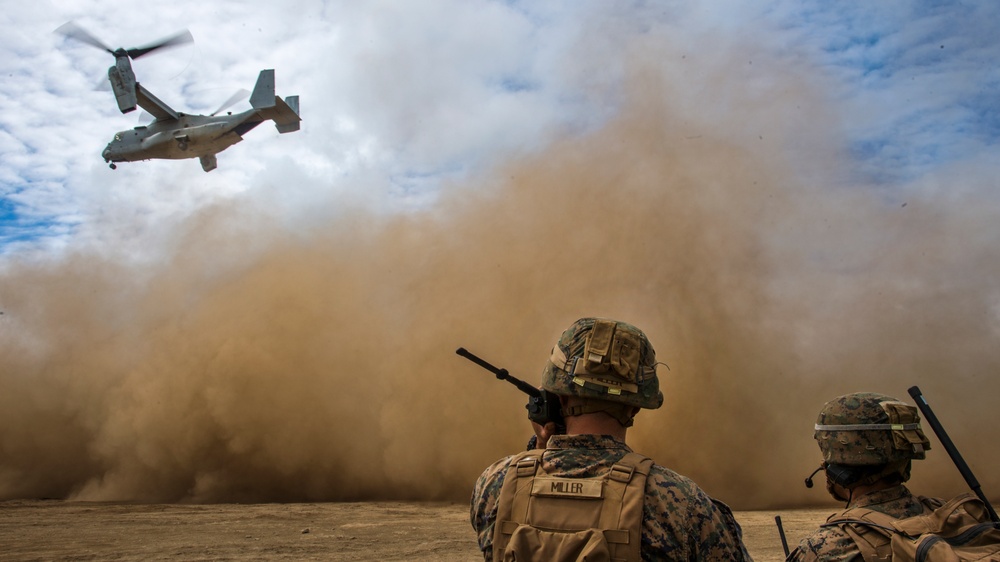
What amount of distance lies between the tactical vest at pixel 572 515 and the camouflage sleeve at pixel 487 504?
0.13 m

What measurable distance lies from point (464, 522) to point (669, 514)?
1129 centimetres

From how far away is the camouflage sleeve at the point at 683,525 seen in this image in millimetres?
2303

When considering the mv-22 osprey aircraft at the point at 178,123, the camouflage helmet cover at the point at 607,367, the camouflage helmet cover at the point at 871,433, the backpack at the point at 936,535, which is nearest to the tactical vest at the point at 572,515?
the camouflage helmet cover at the point at 607,367

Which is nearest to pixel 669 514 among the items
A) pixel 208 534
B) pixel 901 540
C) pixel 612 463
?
pixel 612 463

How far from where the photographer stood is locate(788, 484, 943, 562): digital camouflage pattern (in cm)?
291

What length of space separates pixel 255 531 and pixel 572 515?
1040 cm

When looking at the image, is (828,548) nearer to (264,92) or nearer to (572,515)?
(572,515)

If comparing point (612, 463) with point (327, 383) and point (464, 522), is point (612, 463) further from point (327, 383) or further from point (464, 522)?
point (327, 383)

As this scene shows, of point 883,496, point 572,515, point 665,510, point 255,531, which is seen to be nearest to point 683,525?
point 665,510

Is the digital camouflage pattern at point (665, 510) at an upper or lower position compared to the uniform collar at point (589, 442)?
lower

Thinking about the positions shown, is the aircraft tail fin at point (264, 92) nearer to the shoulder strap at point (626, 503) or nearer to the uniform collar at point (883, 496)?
the uniform collar at point (883, 496)

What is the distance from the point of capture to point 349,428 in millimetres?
19203

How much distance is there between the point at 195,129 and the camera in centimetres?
1873

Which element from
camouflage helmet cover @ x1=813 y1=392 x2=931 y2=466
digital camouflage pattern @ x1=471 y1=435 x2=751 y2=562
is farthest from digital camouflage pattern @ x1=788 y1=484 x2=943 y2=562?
digital camouflage pattern @ x1=471 y1=435 x2=751 y2=562
